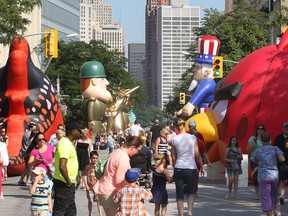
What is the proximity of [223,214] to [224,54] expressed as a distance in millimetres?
39093

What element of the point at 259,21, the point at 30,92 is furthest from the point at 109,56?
the point at 30,92

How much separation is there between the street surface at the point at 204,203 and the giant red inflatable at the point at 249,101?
1401 millimetres

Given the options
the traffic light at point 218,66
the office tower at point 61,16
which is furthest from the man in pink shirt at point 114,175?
the office tower at point 61,16

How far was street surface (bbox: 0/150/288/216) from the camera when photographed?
15.8m

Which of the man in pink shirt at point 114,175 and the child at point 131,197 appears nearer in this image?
the child at point 131,197

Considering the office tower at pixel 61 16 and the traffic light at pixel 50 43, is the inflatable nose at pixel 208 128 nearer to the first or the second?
the traffic light at pixel 50 43

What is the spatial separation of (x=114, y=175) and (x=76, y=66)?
71.8m

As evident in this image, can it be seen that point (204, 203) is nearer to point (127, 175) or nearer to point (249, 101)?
point (249, 101)

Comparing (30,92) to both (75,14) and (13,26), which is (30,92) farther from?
(75,14)

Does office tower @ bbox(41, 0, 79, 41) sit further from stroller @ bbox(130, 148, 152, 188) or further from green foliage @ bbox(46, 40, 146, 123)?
stroller @ bbox(130, 148, 152, 188)

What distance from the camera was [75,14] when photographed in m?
142

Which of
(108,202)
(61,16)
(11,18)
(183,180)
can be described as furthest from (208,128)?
(61,16)

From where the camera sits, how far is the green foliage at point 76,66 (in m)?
80.9

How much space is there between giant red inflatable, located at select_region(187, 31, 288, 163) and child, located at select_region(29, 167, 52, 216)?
30.1 feet
